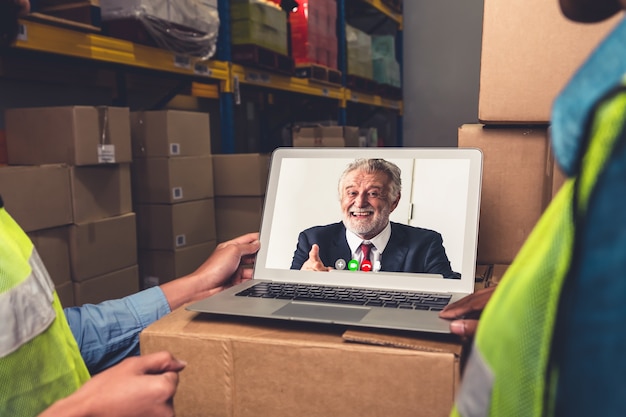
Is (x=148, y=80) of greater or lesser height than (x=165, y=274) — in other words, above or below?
above

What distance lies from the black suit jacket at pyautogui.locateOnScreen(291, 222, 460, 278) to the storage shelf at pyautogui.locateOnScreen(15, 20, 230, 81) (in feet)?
4.03

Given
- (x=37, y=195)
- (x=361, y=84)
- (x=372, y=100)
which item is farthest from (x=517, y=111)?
(x=372, y=100)

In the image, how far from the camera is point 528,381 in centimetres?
25

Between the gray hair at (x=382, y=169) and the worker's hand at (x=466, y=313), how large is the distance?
26cm

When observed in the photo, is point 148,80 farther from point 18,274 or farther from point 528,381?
point 528,381

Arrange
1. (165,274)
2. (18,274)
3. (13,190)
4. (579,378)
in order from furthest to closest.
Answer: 1. (165,274)
2. (13,190)
3. (18,274)
4. (579,378)

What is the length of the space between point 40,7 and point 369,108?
3.57 meters

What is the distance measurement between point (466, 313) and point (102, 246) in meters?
1.58

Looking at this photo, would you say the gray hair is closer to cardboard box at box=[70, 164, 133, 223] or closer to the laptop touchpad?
the laptop touchpad

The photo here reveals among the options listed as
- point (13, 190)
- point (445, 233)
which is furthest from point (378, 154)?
point (13, 190)

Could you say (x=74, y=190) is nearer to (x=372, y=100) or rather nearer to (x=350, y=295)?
(x=350, y=295)

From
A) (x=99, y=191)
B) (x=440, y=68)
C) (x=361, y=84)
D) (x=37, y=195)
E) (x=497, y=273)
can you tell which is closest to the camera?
(x=497, y=273)

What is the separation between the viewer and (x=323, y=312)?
686mm

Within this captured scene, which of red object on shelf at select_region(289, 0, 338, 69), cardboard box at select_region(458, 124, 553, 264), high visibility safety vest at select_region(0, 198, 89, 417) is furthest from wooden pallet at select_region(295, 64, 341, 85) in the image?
high visibility safety vest at select_region(0, 198, 89, 417)
